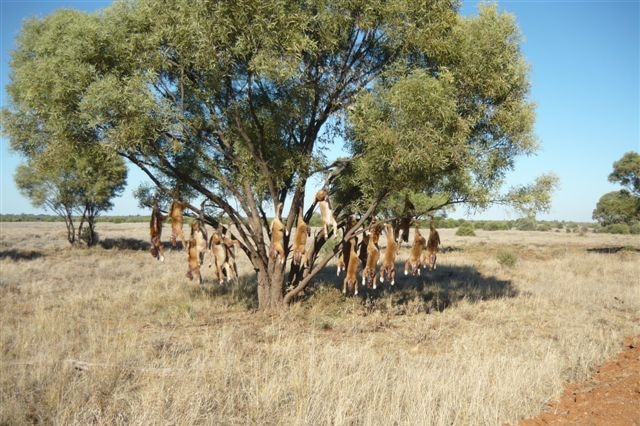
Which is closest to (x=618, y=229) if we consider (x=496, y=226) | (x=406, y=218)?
(x=496, y=226)

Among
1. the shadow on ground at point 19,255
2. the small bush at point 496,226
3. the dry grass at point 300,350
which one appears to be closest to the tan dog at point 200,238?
the dry grass at point 300,350

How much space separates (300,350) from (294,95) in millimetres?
7344

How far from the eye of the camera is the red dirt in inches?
243

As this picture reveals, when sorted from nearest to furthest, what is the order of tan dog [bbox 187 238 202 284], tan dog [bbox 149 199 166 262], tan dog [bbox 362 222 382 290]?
1. tan dog [bbox 149 199 166 262]
2. tan dog [bbox 187 238 202 284]
3. tan dog [bbox 362 222 382 290]

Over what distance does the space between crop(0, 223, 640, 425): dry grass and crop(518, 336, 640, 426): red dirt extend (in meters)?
0.25

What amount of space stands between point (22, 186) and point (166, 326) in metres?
31.8

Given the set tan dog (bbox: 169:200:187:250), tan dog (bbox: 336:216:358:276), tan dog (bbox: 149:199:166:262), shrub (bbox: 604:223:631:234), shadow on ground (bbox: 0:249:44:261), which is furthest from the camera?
shrub (bbox: 604:223:631:234)

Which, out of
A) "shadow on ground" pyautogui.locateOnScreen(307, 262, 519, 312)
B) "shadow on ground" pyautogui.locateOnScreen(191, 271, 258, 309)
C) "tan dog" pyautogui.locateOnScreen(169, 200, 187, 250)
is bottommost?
"shadow on ground" pyautogui.locateOnScreen(307, 262, 519, 312)

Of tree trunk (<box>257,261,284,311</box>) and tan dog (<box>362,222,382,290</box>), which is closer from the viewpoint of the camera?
tan dog (<box>362,222,382,290</box>)

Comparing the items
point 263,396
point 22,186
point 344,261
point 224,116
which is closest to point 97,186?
point 22,186

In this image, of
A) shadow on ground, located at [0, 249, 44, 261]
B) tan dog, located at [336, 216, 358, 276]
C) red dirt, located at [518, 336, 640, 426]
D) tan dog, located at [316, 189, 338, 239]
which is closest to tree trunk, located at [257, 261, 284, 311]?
tan dog, located at [336, 216, 358, 276]

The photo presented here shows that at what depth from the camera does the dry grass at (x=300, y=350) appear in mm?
6293

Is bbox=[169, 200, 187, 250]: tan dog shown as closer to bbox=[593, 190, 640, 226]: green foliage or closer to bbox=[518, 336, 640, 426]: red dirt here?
bbox=[518, 336, 640, 426]: red dirt

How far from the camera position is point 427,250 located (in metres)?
11.2
